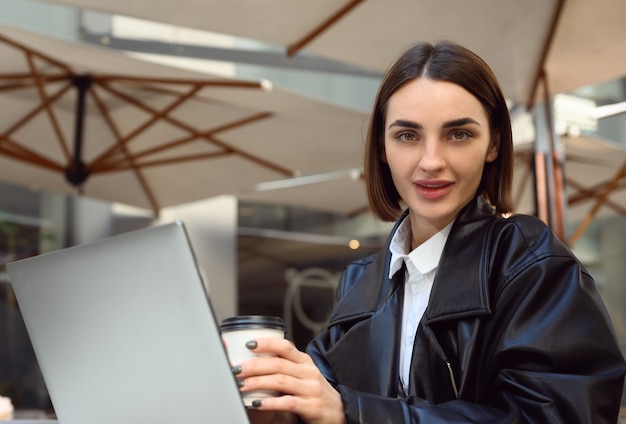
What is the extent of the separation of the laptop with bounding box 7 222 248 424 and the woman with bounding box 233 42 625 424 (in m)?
0.07

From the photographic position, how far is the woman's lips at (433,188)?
1.16 metres

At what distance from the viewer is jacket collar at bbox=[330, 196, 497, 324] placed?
3.60ft

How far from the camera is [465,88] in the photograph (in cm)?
115

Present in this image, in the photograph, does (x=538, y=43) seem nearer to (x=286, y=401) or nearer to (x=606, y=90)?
(x=286, y=401)

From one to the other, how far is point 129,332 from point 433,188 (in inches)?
17.7

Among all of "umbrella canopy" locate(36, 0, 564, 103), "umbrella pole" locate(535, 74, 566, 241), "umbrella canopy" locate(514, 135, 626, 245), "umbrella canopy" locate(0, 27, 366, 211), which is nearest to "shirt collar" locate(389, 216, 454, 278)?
"umbrella canopy" locate(36, 0, 564, 103)

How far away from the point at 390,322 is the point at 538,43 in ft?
9.33

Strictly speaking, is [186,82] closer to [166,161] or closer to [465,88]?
[166,161]

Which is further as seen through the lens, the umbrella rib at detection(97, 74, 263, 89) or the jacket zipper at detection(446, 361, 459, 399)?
the umbrella rib at detection(97, 74, 263, 89)

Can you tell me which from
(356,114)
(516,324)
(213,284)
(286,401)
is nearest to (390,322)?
(516,324)

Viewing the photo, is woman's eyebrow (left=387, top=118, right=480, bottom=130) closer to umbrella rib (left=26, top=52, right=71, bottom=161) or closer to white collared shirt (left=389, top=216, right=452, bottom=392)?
white collared shirt (left=389, top=216, right=452, bottom=392)

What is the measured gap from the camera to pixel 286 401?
0.92m

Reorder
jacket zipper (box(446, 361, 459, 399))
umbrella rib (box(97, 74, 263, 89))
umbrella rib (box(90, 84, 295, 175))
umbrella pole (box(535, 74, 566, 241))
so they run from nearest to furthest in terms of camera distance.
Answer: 1. jacket zipper (box(446, 361, 459, 399))
2. umbrella rib (box(97, 74, 263, 89))
3. umbrella pole (box(535, 74, 566, 241))
4. umbrella rib (box(90, 84, 295, 175))

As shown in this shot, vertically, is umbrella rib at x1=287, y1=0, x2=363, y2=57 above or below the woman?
above
